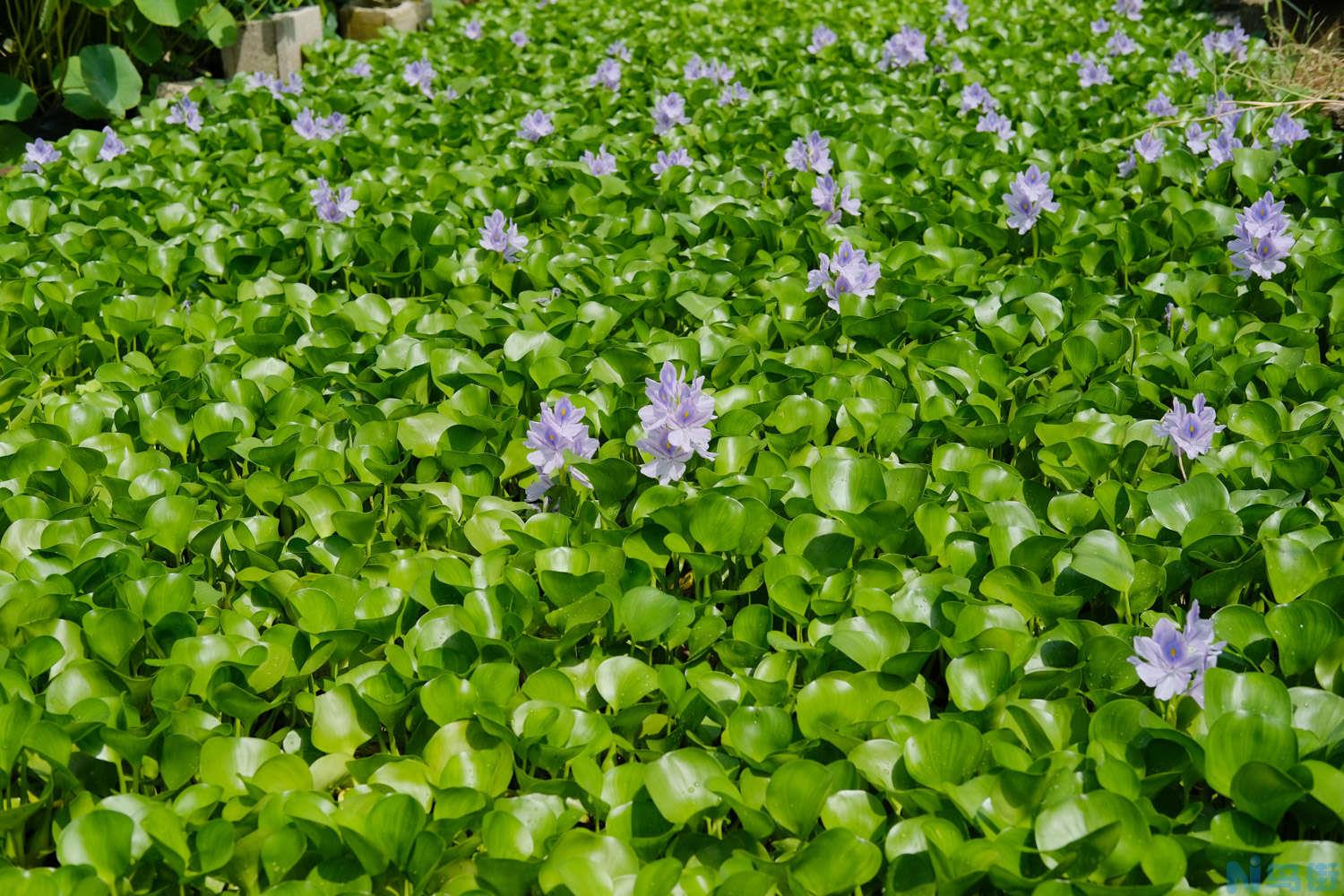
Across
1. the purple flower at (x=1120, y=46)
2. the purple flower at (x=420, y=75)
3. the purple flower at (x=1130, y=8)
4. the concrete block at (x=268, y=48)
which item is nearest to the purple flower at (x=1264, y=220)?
the purple flower at (x=1120, y=46)

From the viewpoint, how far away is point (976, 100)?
5078 mm

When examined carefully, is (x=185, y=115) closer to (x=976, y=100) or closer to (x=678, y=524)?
(x=976, y=100)

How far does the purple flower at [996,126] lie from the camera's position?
4.58 m

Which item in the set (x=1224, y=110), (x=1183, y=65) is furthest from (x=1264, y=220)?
(x=1183, y=65)

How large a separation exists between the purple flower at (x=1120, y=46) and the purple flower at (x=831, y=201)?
113 inches

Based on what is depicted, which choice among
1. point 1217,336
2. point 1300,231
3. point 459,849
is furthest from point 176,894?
point 1300,231

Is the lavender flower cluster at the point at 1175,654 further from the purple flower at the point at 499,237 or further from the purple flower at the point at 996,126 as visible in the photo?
the purple flower at the point at 996,126

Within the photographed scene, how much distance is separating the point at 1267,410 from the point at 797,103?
2994 mm

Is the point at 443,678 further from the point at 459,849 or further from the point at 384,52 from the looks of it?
the point at 384,52

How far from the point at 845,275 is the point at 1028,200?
2.60ft

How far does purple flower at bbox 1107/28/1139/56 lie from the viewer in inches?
237

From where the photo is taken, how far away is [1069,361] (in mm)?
2811

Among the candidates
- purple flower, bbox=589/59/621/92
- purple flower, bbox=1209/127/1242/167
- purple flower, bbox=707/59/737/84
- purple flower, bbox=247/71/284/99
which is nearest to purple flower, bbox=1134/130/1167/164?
purple flower, bbox=1209/127/1242/167

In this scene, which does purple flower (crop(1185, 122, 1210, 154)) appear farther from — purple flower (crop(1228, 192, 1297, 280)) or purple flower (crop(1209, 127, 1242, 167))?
purple flower (crop(1228, 192, 1297, 280))
